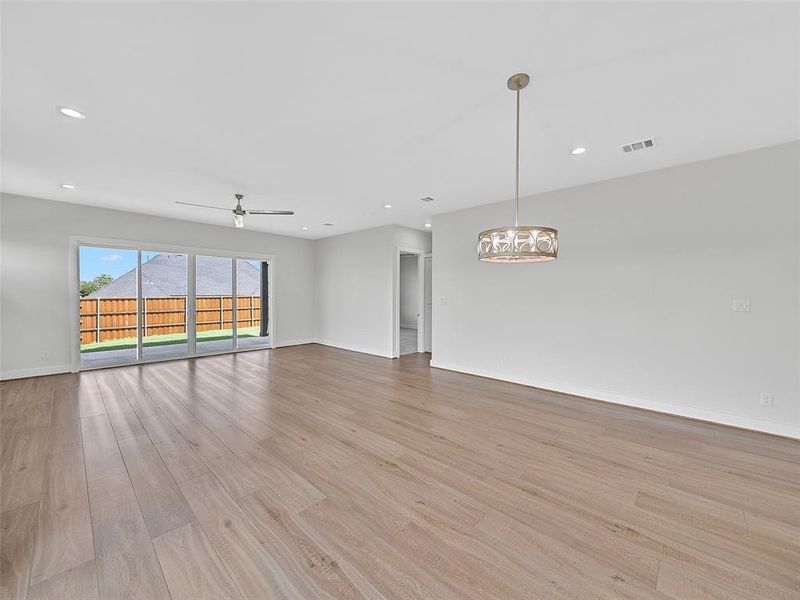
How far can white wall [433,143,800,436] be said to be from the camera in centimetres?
299

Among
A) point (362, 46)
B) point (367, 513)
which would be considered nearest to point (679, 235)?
point (362, 46)

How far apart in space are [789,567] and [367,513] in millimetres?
2152

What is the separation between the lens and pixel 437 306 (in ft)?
18.7

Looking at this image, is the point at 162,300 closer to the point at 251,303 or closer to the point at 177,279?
the point at 177,279

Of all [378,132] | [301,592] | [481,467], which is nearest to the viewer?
[301,592]

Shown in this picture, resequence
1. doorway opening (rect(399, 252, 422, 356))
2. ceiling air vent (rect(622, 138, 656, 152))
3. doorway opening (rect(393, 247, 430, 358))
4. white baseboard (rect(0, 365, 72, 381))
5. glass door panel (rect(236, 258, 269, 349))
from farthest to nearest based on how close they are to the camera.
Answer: doorway opening (rect(399, 252, 422, 356)) < glass door panel (rect(236, 258, 269, 349)) < doorway opening (rect(393, 247, 430, 358)) < white baseboard (rect(0, 365, 72, 381)) < ceiling air vent (rect(622, 138, 656, 152))

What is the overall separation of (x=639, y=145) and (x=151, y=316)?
7.78 m

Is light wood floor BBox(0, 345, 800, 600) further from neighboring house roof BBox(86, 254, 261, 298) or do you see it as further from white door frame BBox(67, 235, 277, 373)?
neighboring house roof BBox(86, 254, 261, 298)

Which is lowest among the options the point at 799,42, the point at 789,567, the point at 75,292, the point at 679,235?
the point at 789,567

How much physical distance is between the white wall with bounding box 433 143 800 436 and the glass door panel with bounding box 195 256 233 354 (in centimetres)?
553

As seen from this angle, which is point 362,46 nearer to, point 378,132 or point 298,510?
point 378,132

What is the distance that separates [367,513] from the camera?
1.92 m

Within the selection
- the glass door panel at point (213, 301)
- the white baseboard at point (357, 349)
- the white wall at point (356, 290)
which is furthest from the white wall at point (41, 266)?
the white baseboard at point (357, 349)

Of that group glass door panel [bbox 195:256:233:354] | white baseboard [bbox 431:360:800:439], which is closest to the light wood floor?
white baseboard [bbox 431:360:800:439]
